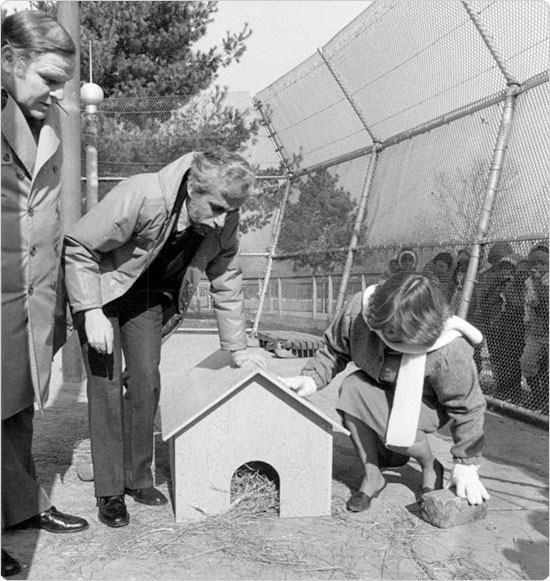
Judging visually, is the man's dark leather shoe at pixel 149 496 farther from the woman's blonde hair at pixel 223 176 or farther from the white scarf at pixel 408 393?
the woman's blonde hair at pixel 223 176

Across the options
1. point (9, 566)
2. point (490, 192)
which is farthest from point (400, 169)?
point (9, 566)

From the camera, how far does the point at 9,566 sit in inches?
99.2

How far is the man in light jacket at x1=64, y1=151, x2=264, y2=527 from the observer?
2914 mm

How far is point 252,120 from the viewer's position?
1109 centimetres

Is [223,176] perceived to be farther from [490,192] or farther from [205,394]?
[490,192]

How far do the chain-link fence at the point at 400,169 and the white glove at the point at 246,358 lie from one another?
2293 mm

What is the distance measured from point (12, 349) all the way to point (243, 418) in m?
0.94

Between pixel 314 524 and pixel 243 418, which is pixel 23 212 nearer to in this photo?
pixel 243 418

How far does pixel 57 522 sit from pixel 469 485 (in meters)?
1.62

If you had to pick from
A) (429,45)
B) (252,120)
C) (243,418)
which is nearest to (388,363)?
(243,418)

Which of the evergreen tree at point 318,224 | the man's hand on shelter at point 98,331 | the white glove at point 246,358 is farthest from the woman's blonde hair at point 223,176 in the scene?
the evergreen tree at point 318,224

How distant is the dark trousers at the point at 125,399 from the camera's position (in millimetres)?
3057

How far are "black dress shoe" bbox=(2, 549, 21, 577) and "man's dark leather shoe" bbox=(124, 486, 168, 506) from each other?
2.53ft

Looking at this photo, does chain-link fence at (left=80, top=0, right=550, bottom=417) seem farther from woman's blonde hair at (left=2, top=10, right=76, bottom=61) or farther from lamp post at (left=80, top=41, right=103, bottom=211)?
woman's blonde hair at (left=2, top=10, right=76, bottom=61)
